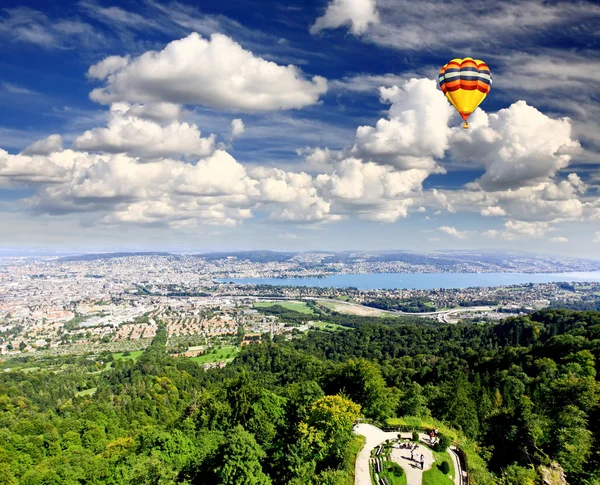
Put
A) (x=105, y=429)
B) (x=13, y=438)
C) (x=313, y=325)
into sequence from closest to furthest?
(x=13, y=438), (x=105, y=429), (x=313, y=325)

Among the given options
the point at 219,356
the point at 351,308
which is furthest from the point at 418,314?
the point at 219,356

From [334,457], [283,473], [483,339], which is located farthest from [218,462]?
[483,339]

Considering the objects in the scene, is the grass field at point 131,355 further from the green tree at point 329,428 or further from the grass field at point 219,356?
the green tree at point 329,428

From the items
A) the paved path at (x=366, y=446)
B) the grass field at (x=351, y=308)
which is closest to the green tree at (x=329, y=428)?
the paved path at (x=366, y=446)

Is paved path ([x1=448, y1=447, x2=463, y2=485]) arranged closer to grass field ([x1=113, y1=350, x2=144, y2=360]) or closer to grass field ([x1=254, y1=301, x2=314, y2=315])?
grass field ([x1=113, y1=350, x2=144, y2=360])

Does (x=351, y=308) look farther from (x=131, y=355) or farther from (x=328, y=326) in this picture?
(x=131, y=355)

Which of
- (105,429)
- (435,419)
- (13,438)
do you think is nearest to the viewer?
(435,419)

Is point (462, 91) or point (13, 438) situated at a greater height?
point (462, 91)

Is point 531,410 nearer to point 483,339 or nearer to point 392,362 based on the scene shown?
point 392,362

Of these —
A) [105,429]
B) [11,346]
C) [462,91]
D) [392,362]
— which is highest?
[462,91]
